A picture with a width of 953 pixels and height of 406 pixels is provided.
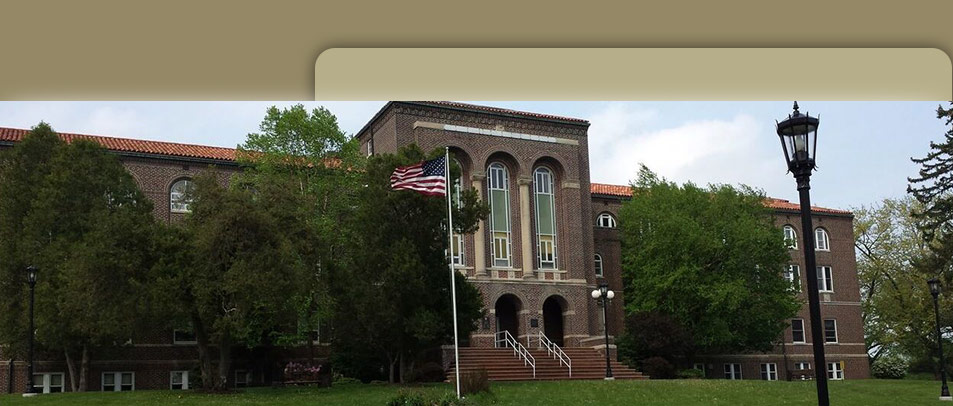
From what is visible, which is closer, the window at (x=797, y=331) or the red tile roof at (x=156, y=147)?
the red tile roof at (x=156, y=147)

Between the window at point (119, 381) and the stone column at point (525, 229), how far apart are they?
14154 millimetres

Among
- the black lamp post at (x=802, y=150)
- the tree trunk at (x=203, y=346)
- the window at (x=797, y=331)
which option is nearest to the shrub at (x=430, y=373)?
the tree trunk at (x=203, y=346)

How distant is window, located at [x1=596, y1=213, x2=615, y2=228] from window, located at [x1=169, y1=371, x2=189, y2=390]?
19.5 metres

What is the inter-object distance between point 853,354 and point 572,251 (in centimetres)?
1913

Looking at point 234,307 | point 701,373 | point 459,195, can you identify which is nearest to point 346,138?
point 459,195

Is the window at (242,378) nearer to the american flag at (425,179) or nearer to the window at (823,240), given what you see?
the american flag at (425,179)

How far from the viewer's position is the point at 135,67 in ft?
24.7

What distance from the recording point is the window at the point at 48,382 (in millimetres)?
29977

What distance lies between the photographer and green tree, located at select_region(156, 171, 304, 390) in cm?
2184

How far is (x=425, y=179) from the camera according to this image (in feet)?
69.7

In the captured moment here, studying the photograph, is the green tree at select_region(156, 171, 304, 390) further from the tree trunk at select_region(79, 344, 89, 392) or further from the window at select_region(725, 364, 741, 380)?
the window at select_region(725, 364, 741, 380)

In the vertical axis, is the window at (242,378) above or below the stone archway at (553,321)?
below

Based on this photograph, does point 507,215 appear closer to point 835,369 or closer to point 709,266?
point 709,266

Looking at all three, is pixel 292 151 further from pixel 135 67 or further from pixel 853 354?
pixel 853 354
